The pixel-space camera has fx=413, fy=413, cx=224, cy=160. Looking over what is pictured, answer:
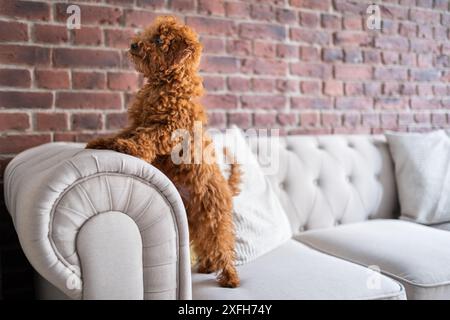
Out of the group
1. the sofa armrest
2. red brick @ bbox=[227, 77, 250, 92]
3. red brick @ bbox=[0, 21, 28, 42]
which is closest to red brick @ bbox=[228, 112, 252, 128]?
red brick @ bbox=[227, 77, 250, 92]

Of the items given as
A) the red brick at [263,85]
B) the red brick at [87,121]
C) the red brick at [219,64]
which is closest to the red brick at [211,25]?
the red brick at [219,64]

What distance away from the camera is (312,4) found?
2.02 meters

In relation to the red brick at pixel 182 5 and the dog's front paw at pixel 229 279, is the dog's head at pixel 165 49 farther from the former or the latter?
the red brick at pixel 182 5

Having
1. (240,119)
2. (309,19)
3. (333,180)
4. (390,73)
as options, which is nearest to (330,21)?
(309,19)

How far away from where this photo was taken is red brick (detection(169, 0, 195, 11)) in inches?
67.1

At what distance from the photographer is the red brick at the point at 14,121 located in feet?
4.73

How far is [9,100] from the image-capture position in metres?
1.45

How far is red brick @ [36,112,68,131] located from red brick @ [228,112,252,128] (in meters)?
0.70

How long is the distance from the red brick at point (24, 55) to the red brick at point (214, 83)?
0.63 metres

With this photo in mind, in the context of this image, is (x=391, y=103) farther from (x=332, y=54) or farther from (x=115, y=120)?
(x=115, y=120)

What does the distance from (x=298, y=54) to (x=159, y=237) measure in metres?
1.38

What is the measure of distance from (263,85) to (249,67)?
11cm

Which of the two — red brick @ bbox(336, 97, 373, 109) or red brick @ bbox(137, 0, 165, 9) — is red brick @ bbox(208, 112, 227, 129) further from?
red brick @ bbox(336, 97, 373, 109)
